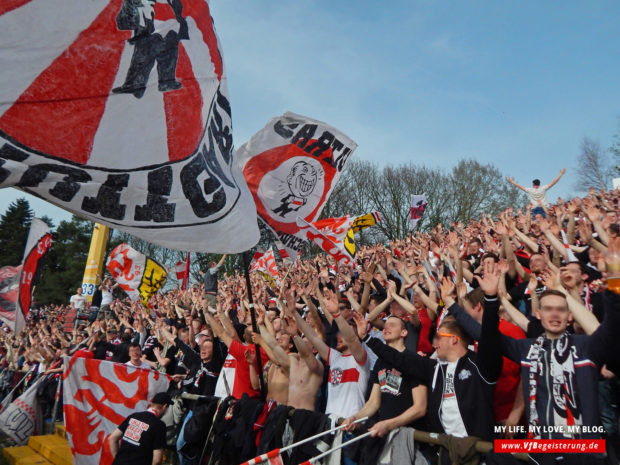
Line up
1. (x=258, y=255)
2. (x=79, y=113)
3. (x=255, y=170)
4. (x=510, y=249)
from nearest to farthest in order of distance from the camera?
(x=79, y=113) → (x=510, y=249) → (x=255, y=170) → (x=258, y=255)

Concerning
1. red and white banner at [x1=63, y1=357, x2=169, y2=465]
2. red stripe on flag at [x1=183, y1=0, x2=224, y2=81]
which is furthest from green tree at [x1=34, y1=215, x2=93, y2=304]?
red stripe on flag at [x1=183, y1=0, x2=224, y2=81]

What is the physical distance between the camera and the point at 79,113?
4.04 m

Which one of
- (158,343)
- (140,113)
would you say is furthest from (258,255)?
(140,113)

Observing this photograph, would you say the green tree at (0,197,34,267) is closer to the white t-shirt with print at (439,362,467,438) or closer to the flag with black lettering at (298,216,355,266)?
the flag with black lettering at (298,216,355,266)

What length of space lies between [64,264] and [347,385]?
46527mm

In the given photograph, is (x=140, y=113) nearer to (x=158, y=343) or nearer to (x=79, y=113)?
(x=79, y=113)

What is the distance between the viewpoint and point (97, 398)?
301 inches

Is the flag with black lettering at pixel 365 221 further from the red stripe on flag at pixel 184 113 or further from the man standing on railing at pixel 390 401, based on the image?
the red stripe on flag at pixel 184 113

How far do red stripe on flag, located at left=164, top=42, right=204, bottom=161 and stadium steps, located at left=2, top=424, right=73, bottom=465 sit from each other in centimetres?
677

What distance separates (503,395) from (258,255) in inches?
487

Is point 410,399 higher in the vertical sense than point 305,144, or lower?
lower

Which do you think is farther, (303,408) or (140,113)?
(303,408)

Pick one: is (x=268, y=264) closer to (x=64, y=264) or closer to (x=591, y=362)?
(x=591, y=362)

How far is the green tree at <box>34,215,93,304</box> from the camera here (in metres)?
43.1
